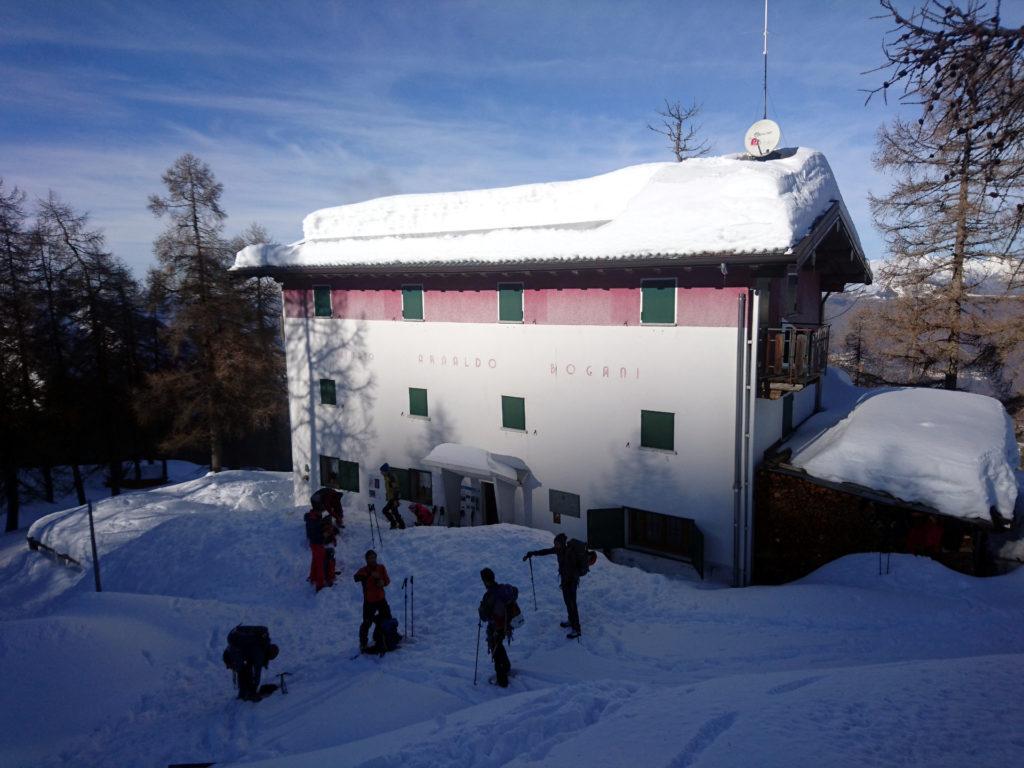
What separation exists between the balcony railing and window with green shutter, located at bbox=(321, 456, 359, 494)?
541 inches

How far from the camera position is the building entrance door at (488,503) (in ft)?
61.0

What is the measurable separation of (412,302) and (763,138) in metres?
11.5

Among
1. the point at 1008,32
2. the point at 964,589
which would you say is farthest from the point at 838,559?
the point at 1008,32

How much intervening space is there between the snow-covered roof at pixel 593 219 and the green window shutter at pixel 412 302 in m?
1.22

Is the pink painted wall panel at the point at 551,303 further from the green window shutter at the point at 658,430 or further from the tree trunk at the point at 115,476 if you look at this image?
the tree trunk at the point at 115,476

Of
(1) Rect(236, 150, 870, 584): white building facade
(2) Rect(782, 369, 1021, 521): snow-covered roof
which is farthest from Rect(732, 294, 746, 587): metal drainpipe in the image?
(2) Rect(782, 369, 1021, 521): snow-covered roof

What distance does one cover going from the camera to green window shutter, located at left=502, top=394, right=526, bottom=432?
56.1 ft

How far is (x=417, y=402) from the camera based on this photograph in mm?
19188

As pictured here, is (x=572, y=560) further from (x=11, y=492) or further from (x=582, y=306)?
(x=11, y=492)

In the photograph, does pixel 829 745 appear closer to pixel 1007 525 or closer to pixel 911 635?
pixel 911 635

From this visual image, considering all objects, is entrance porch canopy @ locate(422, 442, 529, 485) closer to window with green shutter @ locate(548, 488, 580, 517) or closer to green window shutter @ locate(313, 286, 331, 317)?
window with green shutter @ locate(548, 488, 580, 517)

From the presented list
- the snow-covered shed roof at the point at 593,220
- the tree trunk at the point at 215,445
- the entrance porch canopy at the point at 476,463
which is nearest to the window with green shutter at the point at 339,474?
the entrance porch canopy at the point at 476,463

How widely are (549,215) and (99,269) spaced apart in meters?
24.7

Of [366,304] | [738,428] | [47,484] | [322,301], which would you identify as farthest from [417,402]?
[47,484]
